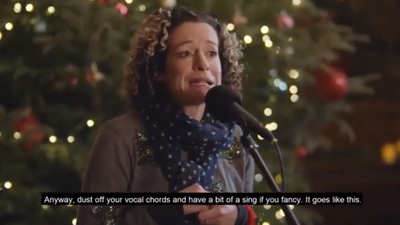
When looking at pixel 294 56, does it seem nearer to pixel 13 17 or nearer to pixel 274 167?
pixel 274 167

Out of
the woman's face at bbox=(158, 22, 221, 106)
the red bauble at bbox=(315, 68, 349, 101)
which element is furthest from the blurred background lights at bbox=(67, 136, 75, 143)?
the red bauble at bbox=(315, 68, 349, 101)

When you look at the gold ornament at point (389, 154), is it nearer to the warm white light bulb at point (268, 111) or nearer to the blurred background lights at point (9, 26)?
the warm white light bulb at point (268, 111)

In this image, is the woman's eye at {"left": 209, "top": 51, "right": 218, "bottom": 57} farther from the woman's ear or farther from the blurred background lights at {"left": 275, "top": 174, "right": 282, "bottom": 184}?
the blurred background lights at {"left": 275, "top": 174, "right": 282, "bottom": 184}

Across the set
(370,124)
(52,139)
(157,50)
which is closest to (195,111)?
(157,50)

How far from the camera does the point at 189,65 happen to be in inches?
81.5

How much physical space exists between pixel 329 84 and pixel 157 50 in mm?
567

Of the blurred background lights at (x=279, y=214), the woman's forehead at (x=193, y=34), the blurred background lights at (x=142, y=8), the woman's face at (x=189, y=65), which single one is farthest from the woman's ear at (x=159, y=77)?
the blurred background lights at (x=279, y=214)

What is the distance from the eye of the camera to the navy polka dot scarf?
2053 millimetres

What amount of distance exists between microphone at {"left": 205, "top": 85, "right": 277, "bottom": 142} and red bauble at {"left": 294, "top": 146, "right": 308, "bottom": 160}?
0.27 metres

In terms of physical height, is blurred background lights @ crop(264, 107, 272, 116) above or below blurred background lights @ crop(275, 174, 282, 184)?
above

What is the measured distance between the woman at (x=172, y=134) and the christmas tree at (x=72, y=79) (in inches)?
1.9

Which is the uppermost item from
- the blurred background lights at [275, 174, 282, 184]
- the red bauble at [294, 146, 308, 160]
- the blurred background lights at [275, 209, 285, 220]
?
the red bauble at [294, 146, 308, 160]

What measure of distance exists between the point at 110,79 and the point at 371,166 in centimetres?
91

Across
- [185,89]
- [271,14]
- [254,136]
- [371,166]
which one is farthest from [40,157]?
[371,166]
